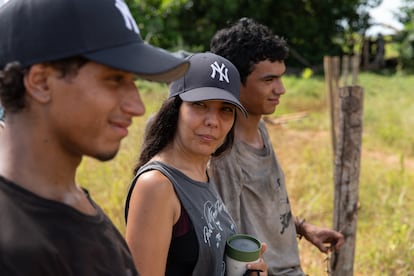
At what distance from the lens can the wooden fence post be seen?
2.79 metres

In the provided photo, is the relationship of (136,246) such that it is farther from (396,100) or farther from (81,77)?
(396,100)

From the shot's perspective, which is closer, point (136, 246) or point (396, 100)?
point (136, 246)

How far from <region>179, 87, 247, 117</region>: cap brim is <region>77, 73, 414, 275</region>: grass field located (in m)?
0.47

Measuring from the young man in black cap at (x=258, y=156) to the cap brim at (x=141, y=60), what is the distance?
42.2 inches

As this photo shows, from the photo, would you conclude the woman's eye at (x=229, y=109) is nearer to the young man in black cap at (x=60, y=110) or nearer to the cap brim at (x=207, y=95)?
the cap brim at (x=207, y=95)

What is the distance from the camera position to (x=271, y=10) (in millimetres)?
18391

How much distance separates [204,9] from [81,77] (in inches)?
677

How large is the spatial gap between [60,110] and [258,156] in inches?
54.4

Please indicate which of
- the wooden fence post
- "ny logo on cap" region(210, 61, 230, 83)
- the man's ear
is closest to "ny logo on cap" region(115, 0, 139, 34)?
the man's ear

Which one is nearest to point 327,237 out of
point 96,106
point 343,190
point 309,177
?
point 343,190

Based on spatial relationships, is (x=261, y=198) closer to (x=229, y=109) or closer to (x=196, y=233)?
(x=229, y=109)

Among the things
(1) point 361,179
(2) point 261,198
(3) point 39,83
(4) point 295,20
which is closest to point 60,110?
(3) point 39,83

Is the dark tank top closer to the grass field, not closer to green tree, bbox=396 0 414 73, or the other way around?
the grass field

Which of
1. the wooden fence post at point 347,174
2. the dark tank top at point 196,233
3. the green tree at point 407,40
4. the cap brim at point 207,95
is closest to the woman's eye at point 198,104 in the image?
the cap brim at point 207,95
